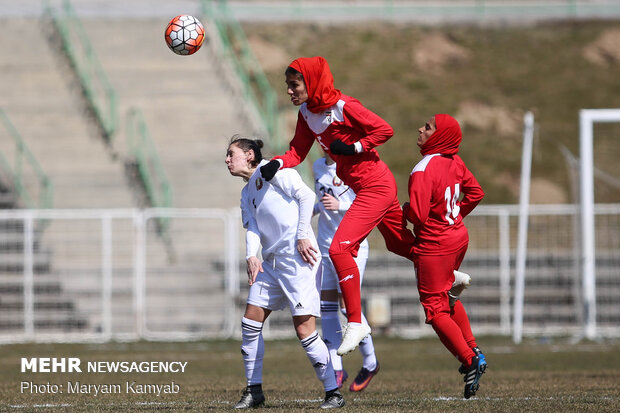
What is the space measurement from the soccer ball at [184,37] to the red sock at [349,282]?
2.44 metres

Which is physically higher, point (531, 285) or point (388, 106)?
point (388, 106)

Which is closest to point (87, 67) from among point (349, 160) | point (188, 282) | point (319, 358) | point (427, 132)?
point (188, 282)

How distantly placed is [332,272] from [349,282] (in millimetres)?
2284

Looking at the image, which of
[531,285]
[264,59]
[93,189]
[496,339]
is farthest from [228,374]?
[264,59]

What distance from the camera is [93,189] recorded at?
22625 mm

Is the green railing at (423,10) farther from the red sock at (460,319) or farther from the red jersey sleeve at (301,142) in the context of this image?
the red sock at (460,319)

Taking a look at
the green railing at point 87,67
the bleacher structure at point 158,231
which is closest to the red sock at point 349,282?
the bleacher structure at point 158,231

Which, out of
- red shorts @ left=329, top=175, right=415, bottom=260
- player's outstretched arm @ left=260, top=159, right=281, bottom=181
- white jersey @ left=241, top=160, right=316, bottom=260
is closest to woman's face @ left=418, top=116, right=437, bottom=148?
red shorts @ left=329, top=175, right=415, bottom=260

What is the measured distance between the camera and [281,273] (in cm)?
759

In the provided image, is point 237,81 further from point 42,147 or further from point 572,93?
point 572,93

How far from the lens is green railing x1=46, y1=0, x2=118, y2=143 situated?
23875 mm

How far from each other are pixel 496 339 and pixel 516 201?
424 inches

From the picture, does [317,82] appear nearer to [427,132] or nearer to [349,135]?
[349,135]

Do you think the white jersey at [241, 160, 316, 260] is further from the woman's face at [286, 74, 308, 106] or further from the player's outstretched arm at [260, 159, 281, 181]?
the woman's face at [286, 74, 308, 106]
